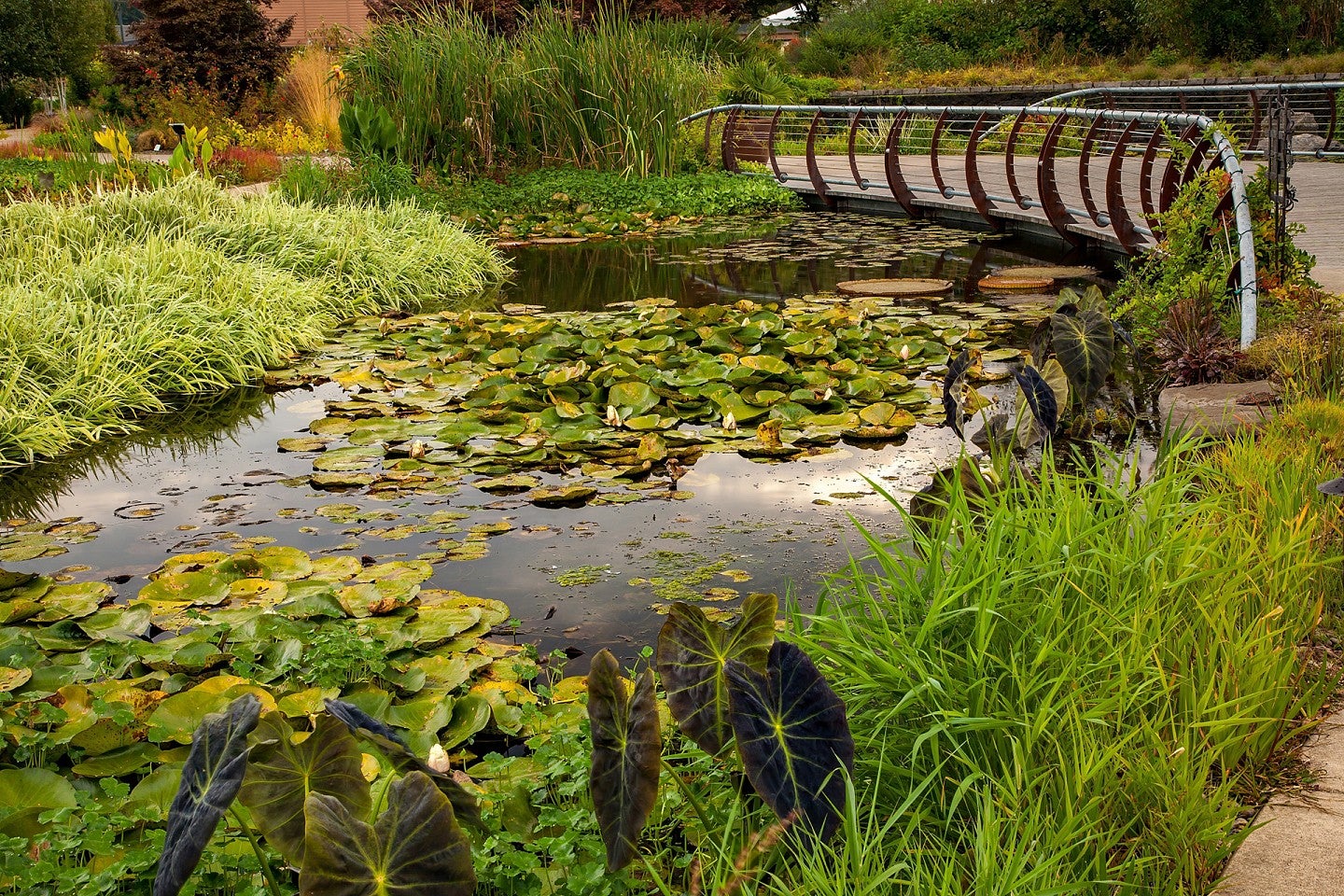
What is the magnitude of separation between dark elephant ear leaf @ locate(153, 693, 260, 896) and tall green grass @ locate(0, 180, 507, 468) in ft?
12.7

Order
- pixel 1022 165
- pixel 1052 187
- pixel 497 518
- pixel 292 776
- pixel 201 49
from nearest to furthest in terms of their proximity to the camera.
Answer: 1. pixel 292 776
2. pixel 497 518
3. pixel 1052 187
4. pixel 1022 165
5. pixel 201 49

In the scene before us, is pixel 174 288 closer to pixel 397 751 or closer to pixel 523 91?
pixel 397 751

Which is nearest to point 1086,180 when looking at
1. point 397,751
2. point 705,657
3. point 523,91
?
point 523,91

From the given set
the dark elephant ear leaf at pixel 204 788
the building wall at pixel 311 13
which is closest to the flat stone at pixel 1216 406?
the dark elephant ear leaf at pixel 204 788

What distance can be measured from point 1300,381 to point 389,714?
3.26 meters

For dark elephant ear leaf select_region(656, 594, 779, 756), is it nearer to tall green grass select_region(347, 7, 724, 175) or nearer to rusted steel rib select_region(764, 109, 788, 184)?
tall green grass select_region(347, 7, 724, 175)

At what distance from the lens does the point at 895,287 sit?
771 cm

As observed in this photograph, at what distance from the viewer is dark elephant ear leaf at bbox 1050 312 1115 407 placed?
4.02 metres

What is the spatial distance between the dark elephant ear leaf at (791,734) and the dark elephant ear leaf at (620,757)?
0.48ft

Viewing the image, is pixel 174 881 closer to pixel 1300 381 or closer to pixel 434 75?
pixel 1300 381

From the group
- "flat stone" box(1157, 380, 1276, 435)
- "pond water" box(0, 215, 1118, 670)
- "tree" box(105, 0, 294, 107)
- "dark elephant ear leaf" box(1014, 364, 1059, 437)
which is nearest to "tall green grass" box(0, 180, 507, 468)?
"pond water" box(0, 215, 1118, 670)

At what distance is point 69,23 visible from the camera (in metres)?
29.2

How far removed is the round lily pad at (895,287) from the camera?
302 inches

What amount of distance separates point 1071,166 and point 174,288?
11.0m
